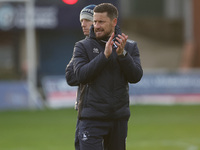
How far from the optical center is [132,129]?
15789mm

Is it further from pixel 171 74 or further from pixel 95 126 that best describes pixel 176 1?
pixel 95 126

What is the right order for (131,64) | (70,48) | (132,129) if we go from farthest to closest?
1. (70,48)
2. (132,129)
3. (131,64)

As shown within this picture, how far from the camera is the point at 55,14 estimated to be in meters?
28.3

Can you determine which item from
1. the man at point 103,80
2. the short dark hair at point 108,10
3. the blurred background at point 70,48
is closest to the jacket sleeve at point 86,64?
the man at point 103,80

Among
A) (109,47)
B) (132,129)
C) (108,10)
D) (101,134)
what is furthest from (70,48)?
(109,47)

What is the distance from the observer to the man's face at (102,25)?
6.08m

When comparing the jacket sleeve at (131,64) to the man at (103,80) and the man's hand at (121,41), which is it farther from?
the man's hand at (121,41)

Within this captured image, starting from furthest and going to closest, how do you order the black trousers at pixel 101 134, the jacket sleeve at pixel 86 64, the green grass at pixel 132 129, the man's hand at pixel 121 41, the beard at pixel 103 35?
the green grass at pixel 132 129 → the black trousers at pixel 101 134 → the beard at pixel 103 35 → the jacket sleeve at pixel 86 64 → the man's hand at pixel 121 41

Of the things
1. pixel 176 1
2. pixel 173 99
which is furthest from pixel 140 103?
pixel 176 1

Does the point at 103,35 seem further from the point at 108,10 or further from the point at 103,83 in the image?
the point at 103,83

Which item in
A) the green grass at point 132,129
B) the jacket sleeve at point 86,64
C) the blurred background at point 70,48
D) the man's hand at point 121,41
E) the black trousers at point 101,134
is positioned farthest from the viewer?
the blurred background at point 70,48

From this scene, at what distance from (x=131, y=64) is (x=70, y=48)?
85.5 feet

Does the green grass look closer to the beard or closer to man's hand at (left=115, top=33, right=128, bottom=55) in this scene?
the beard

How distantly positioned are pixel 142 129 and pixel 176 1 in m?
21.1
